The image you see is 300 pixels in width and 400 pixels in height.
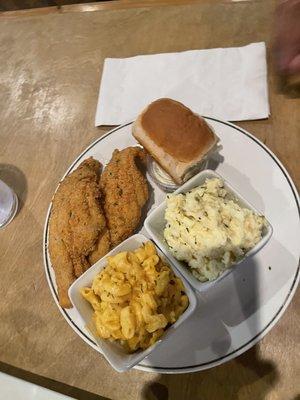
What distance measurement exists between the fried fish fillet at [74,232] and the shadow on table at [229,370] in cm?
31

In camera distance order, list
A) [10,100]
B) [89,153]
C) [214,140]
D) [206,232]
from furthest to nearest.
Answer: [10,100] → [89,153] → [214,140] → [206,232]

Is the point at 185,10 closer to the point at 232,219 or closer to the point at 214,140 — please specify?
the point at 214,140

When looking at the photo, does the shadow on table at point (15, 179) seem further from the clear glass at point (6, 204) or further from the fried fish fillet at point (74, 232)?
the fried fish fillet at point (74, 232)

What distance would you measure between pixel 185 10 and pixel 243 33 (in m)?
0.25

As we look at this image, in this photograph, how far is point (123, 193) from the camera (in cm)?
112

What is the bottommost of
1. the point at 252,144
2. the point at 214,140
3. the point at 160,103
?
the point at 252,144

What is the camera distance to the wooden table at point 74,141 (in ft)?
3.27

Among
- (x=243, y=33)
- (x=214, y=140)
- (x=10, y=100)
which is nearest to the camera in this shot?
(x=214, y=140)

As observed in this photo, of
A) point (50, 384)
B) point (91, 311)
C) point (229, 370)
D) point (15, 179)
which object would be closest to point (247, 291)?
point (229, 370)

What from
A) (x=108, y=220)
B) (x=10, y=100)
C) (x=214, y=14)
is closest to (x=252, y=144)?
(x=108, y=220)

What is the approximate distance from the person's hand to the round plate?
255 mm

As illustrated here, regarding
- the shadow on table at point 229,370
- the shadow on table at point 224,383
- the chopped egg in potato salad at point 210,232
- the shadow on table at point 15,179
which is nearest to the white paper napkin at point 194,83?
the shadow on table at point 15,179

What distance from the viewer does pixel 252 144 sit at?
3.86 ft

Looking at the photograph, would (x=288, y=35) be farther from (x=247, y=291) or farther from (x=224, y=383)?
(x=224, y=383)
